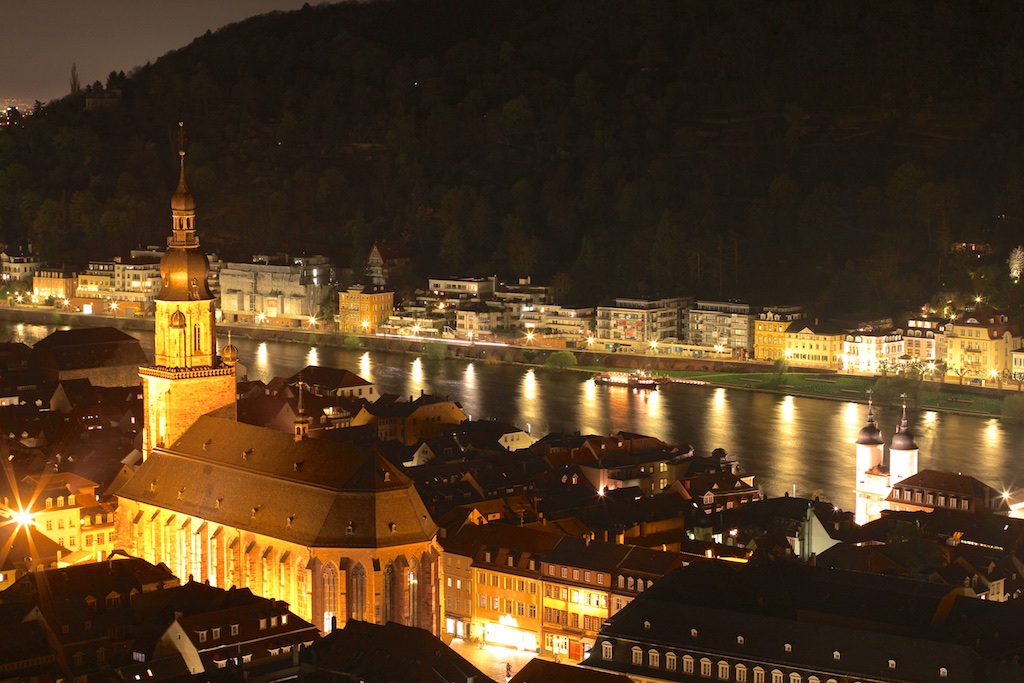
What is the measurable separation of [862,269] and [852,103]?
47.6ft

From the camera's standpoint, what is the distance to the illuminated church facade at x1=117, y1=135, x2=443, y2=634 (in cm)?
2269

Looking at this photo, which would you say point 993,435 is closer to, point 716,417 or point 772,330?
point 716,417

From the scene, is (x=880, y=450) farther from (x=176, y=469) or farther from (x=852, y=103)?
(x=852, y=103)

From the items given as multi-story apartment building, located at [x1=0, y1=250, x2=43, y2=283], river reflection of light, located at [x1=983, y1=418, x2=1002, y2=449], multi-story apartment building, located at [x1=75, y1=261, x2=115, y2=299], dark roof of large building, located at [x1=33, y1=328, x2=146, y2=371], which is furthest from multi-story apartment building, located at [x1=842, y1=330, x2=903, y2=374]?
multi-story apartment building, located at [x1=0, y1=250, x2=43, y2=283]

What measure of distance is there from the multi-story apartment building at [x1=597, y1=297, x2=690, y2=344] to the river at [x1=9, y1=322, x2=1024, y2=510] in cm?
401

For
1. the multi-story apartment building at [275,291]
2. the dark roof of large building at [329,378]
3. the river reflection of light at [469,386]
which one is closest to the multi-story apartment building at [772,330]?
the river reflection of light at [469,386]

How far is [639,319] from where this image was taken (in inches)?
2218

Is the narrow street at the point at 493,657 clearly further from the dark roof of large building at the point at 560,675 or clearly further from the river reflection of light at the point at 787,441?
the river reflection of light at the point at 787,441

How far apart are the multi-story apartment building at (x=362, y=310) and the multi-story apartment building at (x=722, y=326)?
932 centimetres

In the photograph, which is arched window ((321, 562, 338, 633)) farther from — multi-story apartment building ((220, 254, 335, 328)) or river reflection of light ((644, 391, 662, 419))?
multi-story apartment building ((220, 254, 335, 328))

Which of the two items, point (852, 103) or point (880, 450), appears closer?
point (880, 450)

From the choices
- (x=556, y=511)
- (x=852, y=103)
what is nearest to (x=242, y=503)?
(x=556, y=511)

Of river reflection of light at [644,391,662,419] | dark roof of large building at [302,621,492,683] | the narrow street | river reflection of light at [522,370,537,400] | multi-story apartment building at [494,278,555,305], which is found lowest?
the narrow street

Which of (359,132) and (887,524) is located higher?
(359,132)
